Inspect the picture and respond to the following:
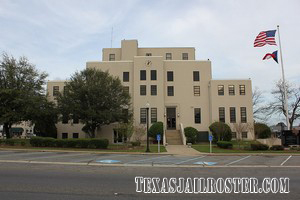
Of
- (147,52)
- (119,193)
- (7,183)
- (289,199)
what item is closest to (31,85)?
(147,52)

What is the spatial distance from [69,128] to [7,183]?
103 ft

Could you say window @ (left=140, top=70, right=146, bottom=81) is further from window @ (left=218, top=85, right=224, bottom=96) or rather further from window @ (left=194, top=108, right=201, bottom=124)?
window @ (left=218, top=85, right=224, bottom=96)

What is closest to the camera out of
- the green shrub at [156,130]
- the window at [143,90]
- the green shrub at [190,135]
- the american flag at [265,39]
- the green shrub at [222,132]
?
the american flag at [265,39]

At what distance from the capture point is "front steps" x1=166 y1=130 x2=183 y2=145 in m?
33.9

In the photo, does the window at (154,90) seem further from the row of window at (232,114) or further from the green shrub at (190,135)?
the row of window at (232,114)

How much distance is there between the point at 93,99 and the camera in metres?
31.4

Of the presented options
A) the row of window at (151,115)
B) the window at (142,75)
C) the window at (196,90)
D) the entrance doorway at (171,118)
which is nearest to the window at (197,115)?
the window at (196,90)

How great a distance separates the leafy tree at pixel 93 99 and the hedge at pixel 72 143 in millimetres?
5365

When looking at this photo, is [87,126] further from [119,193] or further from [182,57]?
[119,193]

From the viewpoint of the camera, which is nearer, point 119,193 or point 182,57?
point 119,193

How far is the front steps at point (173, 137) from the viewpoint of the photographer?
33.9m

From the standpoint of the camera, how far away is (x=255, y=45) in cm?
2767

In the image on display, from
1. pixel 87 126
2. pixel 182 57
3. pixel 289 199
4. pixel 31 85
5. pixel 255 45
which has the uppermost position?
pixel 182 57

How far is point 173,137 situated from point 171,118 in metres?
3.89
